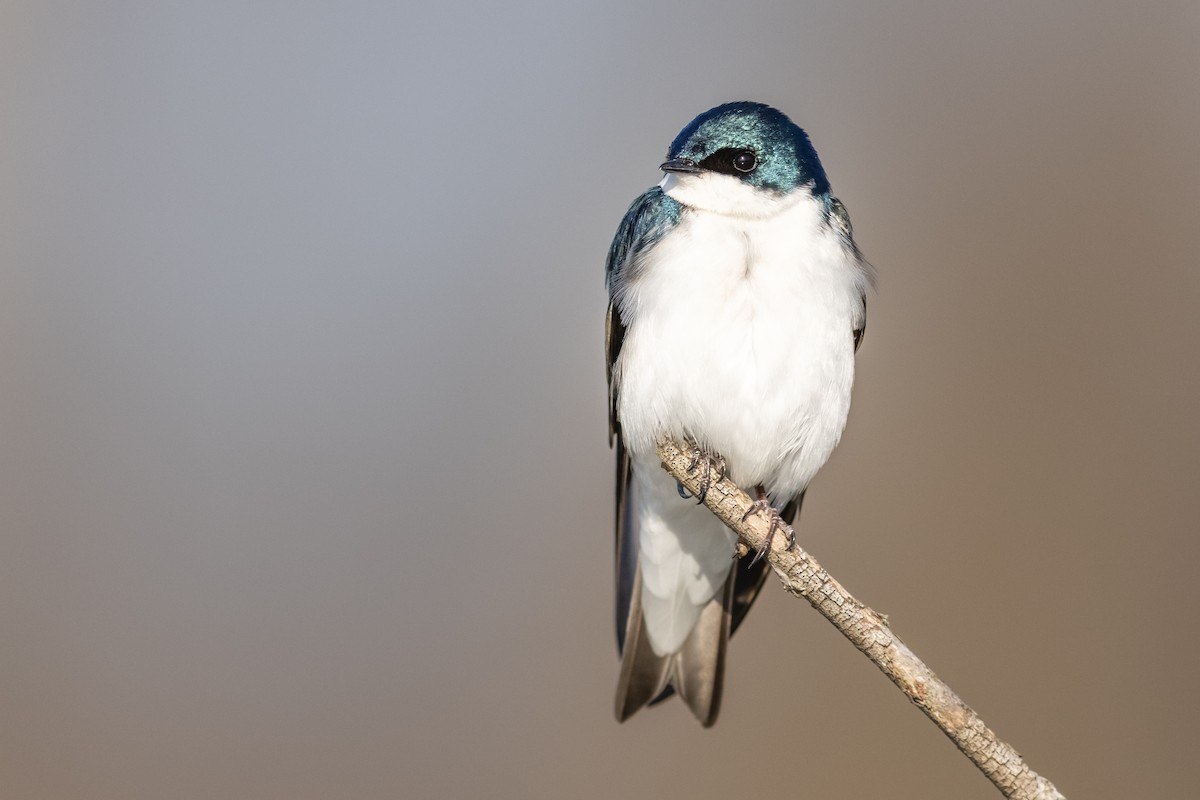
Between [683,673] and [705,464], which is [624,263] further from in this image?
[683,673]

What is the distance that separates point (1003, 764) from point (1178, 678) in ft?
6.37

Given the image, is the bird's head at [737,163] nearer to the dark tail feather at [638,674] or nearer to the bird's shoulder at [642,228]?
the bird's shoulder at [642,228]

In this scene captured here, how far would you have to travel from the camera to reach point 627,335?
1.80 metres

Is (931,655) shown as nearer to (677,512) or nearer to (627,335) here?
(677,512)

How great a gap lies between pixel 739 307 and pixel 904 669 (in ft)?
2.29

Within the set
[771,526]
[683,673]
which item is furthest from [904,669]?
[683,673]

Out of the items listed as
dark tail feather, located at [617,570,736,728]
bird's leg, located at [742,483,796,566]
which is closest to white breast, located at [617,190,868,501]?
bird's leg, located at [742,483,796,566]

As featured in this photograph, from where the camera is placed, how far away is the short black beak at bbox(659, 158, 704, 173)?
1735 millimetres

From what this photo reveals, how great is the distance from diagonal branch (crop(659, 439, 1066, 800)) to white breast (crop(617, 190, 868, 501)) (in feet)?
0.96

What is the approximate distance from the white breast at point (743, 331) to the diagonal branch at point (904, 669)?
0.96ft

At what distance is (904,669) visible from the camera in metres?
1.15

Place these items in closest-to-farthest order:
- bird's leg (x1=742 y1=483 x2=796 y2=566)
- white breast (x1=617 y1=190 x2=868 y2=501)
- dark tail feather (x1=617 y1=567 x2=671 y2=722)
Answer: bird's leg (x1=742 y1=483 x2=796 y2=566) < white breast (x1=617 y1=190 x2=868 y2=501) < dark tail feather (x1=617 y1=567 x2=671 y2=722)

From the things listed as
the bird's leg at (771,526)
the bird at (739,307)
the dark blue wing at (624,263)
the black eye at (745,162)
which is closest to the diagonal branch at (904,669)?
the bird's leg at (771,526)

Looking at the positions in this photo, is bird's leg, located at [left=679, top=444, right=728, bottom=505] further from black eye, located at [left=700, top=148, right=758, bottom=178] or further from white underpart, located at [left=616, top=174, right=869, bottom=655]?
black eye, located at [left=700, top=148, right=758, bottom=178]
